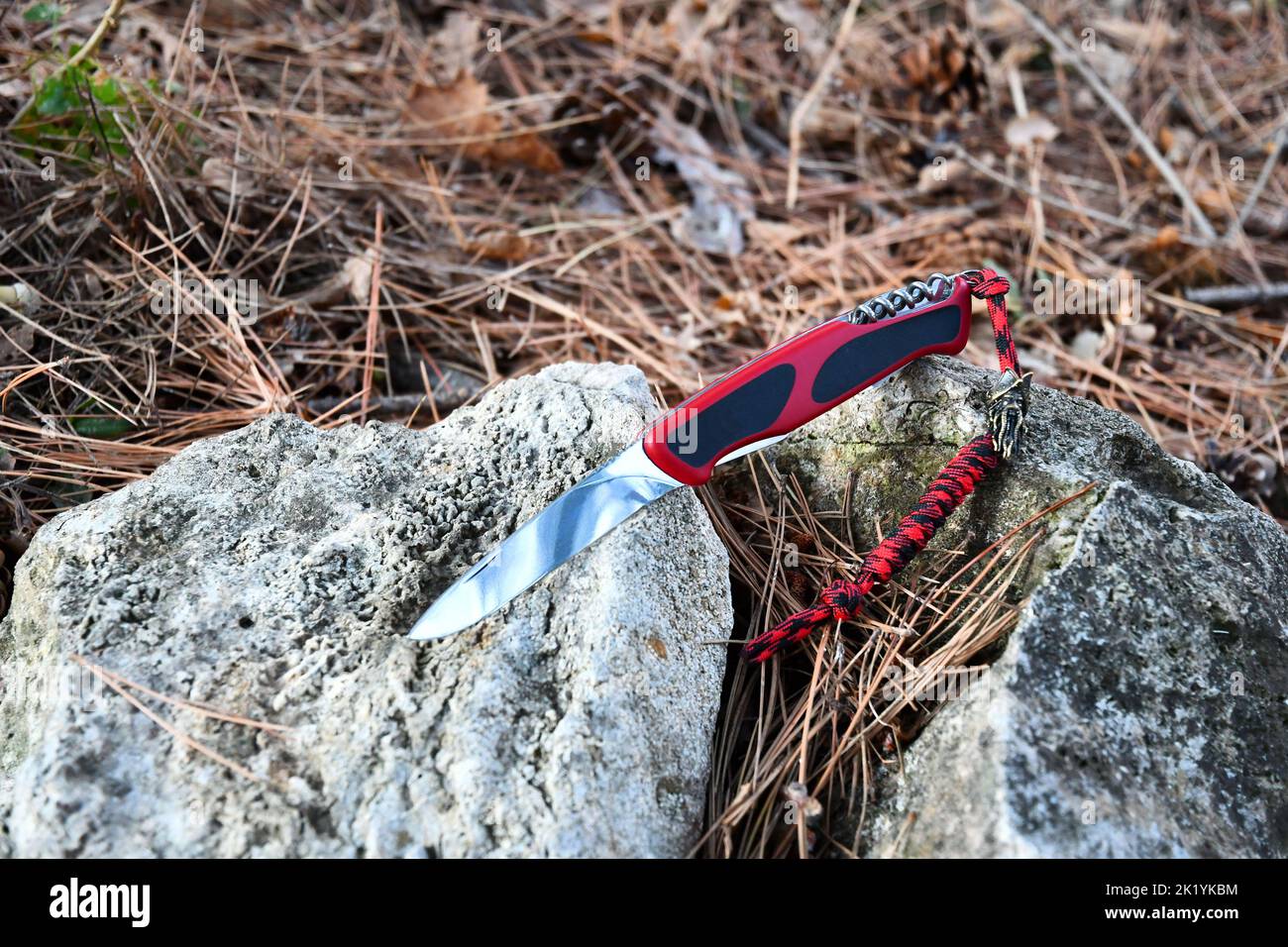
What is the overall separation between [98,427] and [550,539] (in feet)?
4.79

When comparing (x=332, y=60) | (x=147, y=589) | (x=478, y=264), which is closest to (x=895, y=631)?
(x=147, y=589)

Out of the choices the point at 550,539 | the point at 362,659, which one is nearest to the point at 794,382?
the point at 550,539

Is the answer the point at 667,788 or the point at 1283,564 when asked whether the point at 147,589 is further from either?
the point at 1283,564

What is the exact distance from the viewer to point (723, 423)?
6.81 ft

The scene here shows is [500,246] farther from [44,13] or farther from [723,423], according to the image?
[723,423]

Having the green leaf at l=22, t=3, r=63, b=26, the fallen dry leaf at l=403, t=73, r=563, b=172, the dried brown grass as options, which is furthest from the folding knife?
the green leaf at l=22, t=3, r=63, b=26

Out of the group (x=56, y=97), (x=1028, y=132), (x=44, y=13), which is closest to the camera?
(x=56, y=97)

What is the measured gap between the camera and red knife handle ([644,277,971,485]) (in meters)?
2.03

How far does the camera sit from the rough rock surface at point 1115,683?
165cm

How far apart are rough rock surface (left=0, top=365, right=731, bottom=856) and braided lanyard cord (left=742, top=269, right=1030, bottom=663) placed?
16 cm

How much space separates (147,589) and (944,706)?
4.91ft

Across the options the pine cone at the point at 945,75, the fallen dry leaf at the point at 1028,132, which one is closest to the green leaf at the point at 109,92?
the pine cone at the point at 945,75

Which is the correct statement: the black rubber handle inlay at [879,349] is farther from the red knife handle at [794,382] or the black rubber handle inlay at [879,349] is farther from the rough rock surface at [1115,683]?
the rough rock surface at [1115,683]

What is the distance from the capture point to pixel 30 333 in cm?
275
